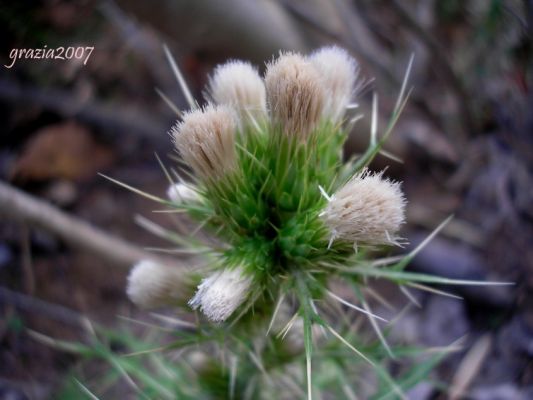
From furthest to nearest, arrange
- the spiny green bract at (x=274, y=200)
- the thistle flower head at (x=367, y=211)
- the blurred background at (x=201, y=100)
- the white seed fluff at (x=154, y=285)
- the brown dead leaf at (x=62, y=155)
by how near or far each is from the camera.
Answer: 1. the brown dead leaf at (x=62, y=155)
2. the blurred background at (x=201, y=100)
3. the white seed fluff at (x=154, y=285)
4. the spiny green bract at (x=274, y=200)
5. the thistle flower head at (x=367, y=211)

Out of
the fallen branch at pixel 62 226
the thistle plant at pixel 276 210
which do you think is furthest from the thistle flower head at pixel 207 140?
the fallen branch at pixel 62 226

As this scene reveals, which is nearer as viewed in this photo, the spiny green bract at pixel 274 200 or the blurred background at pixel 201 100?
the spiny green bract at pixel 274 200

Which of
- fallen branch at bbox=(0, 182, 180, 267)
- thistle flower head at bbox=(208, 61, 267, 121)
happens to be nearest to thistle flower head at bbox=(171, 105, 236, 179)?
thistle flower head at bbox=(208, 61, 267, 121)

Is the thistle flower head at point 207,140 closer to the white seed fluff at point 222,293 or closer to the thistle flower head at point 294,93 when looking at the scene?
the thistle flower head at point 294,93

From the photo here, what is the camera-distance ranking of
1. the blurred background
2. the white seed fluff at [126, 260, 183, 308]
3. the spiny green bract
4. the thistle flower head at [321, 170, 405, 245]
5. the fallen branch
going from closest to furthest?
the thistle flower head at [321, 170, 405, 245]
the spiny green bract
the white seed fluff at [126, 260, 183, 308]
the fallen branch
the blurred background

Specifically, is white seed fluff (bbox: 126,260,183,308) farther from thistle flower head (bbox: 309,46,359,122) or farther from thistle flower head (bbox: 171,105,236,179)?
thistle flower head (bbox: 309,46,359,122)

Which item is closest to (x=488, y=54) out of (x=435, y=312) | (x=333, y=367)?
(x=435, y=312)
